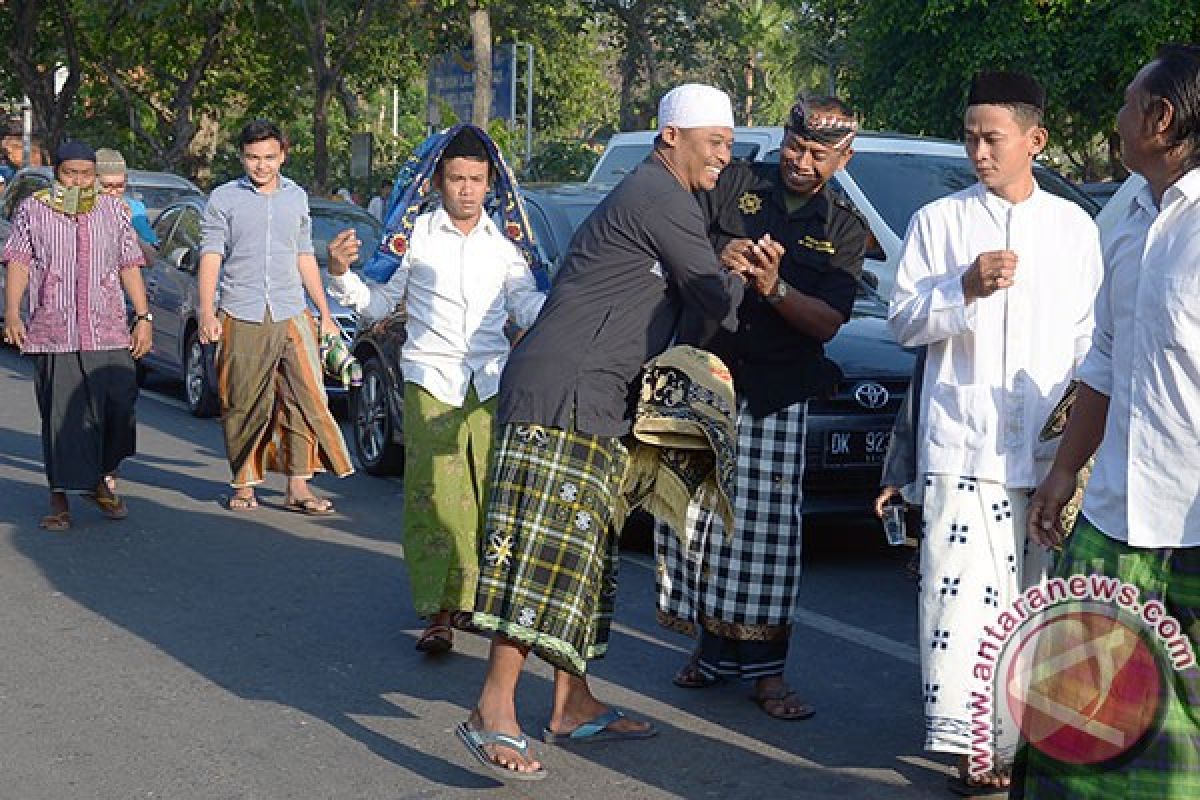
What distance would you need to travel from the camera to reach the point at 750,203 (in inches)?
231

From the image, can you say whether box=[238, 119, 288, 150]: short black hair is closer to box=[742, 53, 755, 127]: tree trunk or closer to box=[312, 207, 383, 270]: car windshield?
box=[312, 207, 383, 270]: car windshield

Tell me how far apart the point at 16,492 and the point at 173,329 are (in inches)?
159

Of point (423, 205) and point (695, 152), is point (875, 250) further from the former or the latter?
point (695, 152)

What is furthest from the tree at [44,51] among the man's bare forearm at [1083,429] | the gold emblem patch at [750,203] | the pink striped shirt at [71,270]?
the man's bare forearm at [1083,429]

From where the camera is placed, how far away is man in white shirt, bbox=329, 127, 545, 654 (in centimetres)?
635

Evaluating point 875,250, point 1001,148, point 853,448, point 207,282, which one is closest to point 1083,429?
point 1001,148

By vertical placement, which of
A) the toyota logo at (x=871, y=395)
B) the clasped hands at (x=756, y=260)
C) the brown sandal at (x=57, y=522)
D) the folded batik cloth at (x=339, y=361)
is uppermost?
the clasped hands at (x=756, y=260)

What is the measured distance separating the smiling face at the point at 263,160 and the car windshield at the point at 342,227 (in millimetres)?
4315

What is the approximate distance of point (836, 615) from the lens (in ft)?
23.8

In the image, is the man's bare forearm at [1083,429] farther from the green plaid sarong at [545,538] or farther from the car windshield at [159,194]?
the car windshield at [159,194]

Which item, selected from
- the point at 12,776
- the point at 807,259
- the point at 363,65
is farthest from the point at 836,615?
the point at 363,65

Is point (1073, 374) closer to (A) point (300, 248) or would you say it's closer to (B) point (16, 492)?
(A) point (300, 248)

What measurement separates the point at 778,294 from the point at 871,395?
260 centimetres

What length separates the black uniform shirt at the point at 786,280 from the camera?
5.79 metres
